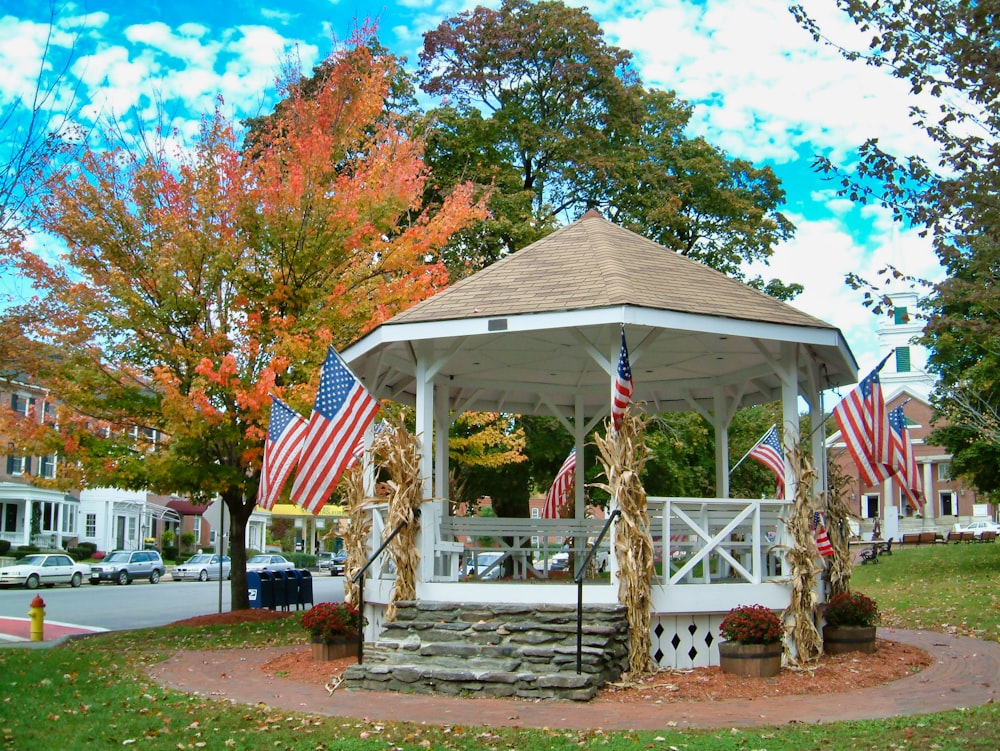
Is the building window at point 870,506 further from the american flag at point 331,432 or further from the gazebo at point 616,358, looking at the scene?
the american flag at point 331,432

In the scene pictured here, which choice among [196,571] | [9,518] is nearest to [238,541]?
[196,571]

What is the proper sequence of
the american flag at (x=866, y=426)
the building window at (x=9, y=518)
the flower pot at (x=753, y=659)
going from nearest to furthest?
1. the flower pot at (x=753, y=659)
2. the american flag at (x=866, y=426)
3. the building window at (x=9, y=518)

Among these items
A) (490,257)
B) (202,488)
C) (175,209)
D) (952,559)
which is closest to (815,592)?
(202,488)

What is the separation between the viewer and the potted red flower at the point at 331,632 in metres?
12.4

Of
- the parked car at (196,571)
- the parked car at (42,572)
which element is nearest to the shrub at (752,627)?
the parked car at (42,572)

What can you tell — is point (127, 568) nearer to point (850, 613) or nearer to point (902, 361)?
point (850, 613)

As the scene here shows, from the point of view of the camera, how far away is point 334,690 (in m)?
10.4

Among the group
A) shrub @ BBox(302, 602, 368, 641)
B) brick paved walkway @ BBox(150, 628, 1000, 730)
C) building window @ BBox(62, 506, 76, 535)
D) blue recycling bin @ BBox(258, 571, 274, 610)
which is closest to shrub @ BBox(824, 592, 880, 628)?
brick paved walkway @ BBox(150, 628, 1000, 730)

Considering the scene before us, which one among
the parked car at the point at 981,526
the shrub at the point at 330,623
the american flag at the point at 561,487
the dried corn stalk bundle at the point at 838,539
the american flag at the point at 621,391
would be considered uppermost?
the american flag at the point at 621,391

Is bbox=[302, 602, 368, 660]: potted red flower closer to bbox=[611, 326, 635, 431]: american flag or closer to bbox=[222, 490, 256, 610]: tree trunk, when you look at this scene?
bbox=[611, 326, 635, 431]: american flag

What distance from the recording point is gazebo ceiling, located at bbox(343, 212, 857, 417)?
1166 cm

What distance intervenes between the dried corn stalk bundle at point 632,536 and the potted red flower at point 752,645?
0.86 meters

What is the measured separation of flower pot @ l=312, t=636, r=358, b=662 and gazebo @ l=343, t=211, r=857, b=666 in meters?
0.62

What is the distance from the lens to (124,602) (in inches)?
1131
